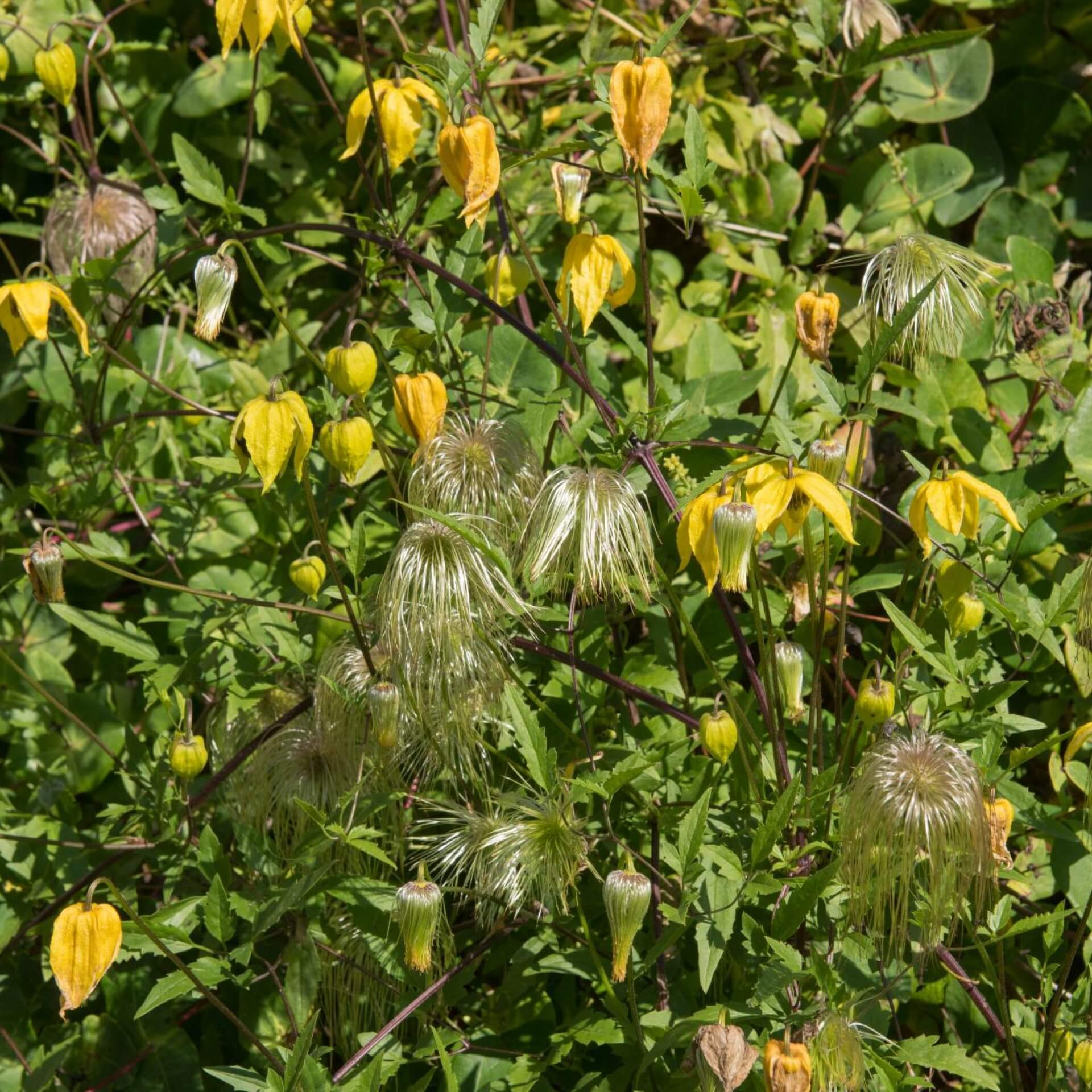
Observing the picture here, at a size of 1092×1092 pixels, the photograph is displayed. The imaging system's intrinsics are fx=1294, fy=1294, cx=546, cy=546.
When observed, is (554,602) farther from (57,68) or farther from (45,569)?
(57,68)

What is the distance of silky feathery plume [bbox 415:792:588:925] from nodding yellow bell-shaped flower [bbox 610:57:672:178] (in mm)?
644

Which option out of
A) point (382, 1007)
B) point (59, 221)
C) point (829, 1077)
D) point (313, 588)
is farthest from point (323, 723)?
point (59, 221)

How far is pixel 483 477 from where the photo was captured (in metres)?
1.46

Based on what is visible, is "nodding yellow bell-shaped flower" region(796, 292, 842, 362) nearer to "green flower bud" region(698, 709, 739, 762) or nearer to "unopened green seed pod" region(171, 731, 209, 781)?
"green flower bud" region(698, 709, 739, 762)

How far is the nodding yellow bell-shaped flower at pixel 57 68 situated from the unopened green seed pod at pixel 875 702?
4.37 feet

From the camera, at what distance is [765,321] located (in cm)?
200

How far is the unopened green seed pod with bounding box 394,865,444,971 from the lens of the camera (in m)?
1.21

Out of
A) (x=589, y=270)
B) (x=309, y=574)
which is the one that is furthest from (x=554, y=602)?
(x=589, y=270)

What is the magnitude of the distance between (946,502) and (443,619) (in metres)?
0.51

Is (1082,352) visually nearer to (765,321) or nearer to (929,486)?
(765,321)

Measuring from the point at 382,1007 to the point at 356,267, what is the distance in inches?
47.4

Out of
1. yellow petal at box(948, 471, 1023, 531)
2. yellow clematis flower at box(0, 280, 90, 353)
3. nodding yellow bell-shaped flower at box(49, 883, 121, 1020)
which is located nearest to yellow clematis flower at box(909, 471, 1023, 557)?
yellow petal at box(948, 471, 1023, 531)

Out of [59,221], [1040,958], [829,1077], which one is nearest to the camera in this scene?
[829,1077]

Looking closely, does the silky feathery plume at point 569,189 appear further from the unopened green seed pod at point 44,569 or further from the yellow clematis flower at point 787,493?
the unopened green seed pod at point 44,569
